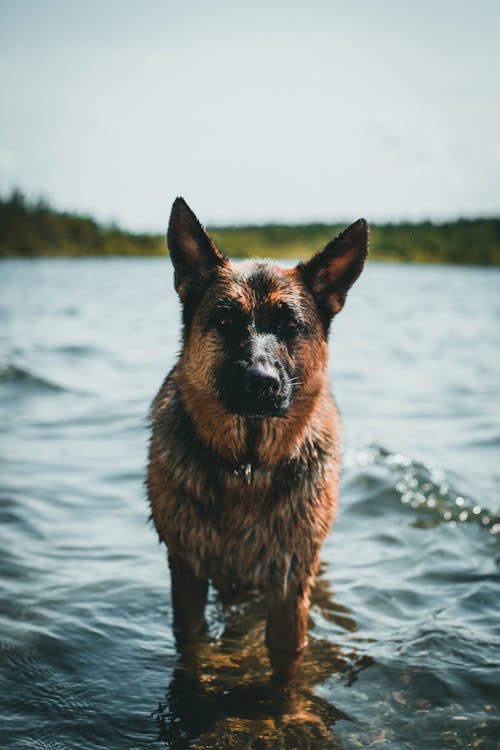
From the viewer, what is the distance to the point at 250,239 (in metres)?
131

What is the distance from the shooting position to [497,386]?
13.7 meters

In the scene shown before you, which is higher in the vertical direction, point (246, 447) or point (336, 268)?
point (336, 268)

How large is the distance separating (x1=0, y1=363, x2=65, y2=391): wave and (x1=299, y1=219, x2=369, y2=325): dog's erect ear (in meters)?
8.93

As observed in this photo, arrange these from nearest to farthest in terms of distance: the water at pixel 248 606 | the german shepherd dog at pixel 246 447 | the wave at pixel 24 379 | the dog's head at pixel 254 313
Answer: the dog's head at pixel 254 313 < the water at pixel 248 606 < the german shepherd dog at pixel 246 447 < the wave at pixel 24 379

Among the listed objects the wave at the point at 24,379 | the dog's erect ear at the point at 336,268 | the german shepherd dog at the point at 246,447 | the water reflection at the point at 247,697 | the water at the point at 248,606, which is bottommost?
the water reflection at the point at 247,697

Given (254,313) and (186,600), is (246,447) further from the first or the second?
(186,600)

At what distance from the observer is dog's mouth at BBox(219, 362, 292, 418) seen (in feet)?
12.1

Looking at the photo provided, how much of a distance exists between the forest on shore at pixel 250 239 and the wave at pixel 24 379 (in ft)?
311

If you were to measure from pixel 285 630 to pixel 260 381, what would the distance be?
1.61 metres

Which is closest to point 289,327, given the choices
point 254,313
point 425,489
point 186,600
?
point 254,313

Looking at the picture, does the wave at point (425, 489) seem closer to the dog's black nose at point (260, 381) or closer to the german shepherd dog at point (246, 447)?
the german shepherd dog at point (246, 447)

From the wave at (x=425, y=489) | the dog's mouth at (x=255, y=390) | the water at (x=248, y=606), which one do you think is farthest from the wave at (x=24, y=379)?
the dog's mouth at (x=255, y=390)

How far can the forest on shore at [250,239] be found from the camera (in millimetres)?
116312

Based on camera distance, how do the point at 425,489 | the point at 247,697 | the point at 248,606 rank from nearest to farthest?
the point at 247,697 → the point at 248,606 → the point at 425,489
